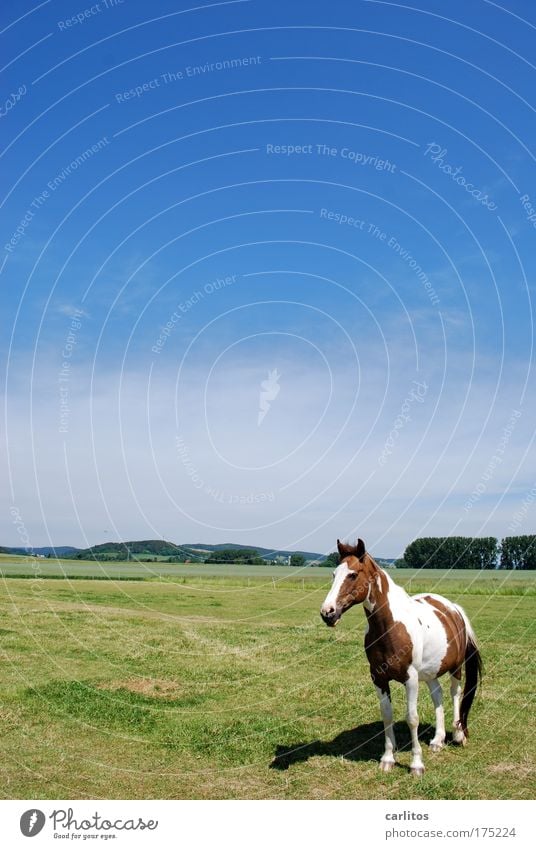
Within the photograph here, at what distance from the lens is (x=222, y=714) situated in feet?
44.2

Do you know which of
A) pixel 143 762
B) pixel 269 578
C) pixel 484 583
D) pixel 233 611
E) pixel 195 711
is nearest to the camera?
pixel 143 762

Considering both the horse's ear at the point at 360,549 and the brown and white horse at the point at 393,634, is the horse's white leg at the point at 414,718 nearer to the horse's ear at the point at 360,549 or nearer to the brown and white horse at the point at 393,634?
the brown and white horse at the point at 393,634

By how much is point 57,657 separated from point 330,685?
7863 mm

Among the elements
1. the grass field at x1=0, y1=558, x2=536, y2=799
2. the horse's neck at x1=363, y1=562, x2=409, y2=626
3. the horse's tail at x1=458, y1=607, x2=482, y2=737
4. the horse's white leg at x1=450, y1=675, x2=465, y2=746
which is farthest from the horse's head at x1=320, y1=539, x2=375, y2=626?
the horse's white leg at x1=450, y1=675, x2=465, y2=746

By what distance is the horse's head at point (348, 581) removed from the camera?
8.81 meters

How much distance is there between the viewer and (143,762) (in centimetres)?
1066

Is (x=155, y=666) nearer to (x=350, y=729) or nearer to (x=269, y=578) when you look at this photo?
(x=350, y=729)

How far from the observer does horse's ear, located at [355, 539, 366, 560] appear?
925 cm

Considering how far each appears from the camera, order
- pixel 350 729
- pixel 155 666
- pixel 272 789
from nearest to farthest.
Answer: pixel 272 789
pixel 350 729
pixel 155 666

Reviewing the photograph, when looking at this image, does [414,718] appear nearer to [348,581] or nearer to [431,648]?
[431,648]

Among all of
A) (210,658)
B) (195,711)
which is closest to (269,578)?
(210,658)

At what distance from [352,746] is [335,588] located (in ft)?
12.8

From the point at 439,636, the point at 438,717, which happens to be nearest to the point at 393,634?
the point at 439,636

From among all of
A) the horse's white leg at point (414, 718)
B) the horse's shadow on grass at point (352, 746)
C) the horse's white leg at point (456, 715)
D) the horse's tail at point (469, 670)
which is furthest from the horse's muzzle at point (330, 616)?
the horse's white leg at point (456, 715)
